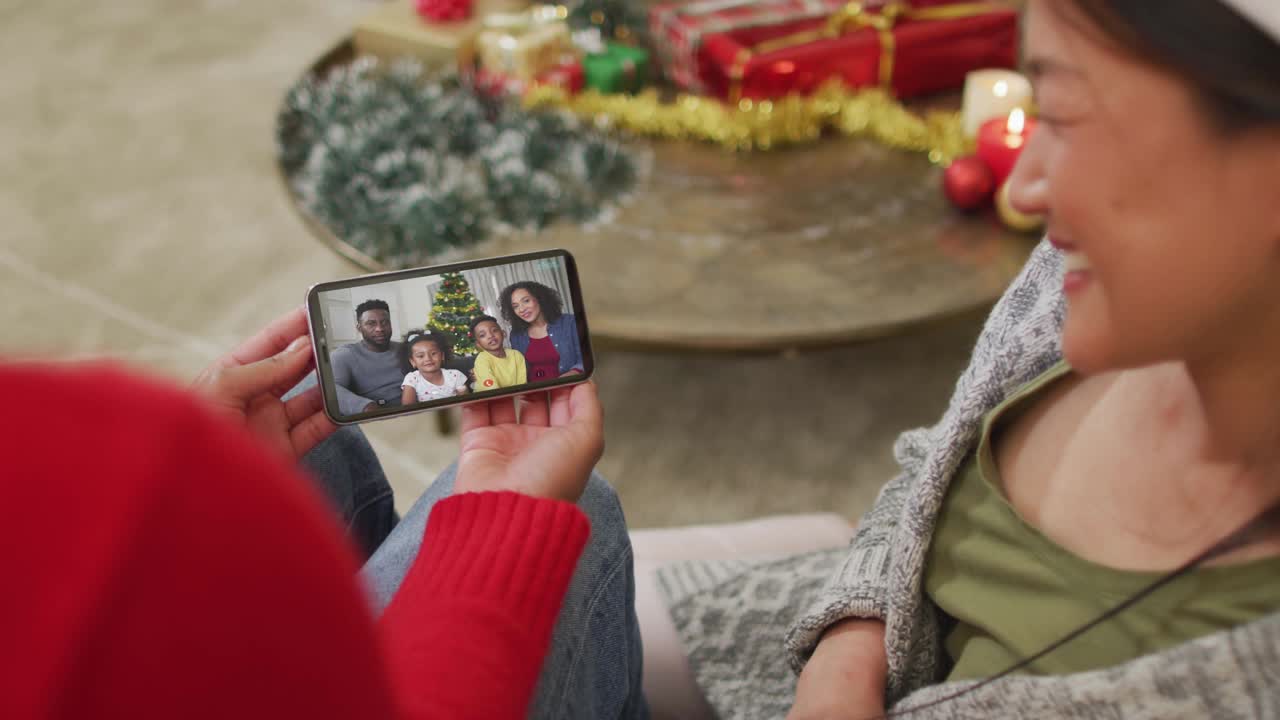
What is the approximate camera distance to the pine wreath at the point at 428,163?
1517mm

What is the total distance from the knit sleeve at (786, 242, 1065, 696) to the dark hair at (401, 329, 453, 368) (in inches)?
15.3

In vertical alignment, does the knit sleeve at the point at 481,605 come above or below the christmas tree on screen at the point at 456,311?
below

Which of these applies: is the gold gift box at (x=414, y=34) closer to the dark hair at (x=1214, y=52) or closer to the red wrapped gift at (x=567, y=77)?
the red wrapped gift at (x=567, y=77)

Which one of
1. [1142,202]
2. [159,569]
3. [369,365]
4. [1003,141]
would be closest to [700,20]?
[1003,141]

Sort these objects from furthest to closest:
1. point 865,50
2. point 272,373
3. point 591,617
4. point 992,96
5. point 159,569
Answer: point 865,50, point 992,96, point 272,373, point 591,617, point 159,569

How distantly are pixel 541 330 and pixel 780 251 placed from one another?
2.03 feet

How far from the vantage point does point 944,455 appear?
2.65 ft

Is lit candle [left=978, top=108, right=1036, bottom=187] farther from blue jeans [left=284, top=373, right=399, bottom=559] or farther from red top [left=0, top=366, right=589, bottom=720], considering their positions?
red top [left=0, top=366, right=589, bottom=720]

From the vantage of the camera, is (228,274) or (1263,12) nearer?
(1263,12)

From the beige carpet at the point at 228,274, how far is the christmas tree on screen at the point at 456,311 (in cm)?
54

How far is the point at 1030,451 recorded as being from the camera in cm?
79

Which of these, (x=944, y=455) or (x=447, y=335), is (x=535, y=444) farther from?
(x=944, y=455)

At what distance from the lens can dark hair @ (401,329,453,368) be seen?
3.09 feet

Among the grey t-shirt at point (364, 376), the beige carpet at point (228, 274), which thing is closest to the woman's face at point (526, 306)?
the grey t-shirt at point (364, 376)
